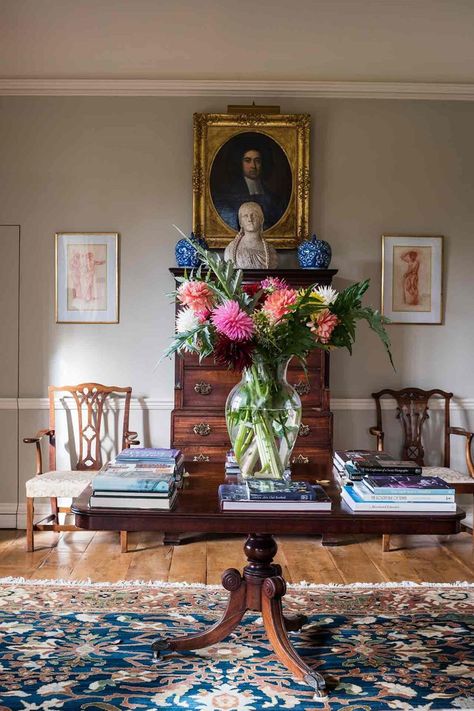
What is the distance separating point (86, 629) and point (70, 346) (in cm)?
264

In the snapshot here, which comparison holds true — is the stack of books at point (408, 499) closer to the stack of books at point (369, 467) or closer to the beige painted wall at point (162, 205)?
the stack of books at point (369, 467)

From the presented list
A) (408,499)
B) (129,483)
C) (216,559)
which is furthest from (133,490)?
(216,559)

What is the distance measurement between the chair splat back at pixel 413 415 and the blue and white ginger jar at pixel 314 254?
3.67ft

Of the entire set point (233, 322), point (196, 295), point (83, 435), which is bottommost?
point (83, 435)

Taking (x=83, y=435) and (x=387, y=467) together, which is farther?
(x=83, y=435)

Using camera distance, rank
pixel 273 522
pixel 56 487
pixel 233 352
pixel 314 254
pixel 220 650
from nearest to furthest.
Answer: pixel 273 522 → pixel 233 352 → pixel 220 650 → pixel 56 487 → pixel 314 254

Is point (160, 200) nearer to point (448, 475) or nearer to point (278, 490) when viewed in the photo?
point (448, 475)

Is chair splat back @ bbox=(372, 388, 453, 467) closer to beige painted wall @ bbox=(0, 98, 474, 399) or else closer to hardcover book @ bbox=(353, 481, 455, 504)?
beige painted wall @ bbox=(0, 98, 474, 399)

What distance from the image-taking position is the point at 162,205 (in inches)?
224

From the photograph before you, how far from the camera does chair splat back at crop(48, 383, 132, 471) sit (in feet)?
18.1

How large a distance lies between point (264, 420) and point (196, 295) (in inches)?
21.4

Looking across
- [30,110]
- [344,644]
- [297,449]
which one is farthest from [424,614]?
[30,110]

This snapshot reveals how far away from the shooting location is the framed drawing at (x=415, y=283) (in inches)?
225

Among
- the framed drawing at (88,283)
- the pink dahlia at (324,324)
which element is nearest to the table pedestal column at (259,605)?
the pink dahlia at (324,324)
